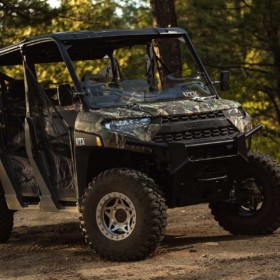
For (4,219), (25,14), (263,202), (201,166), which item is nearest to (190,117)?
(201,166)

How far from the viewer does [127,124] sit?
24.3 ft

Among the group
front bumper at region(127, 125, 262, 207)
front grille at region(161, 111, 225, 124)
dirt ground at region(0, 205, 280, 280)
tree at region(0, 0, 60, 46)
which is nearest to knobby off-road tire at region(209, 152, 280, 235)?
dirt ground at region(0, 205, 280, 280)

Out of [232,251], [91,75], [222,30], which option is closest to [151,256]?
[232,251]

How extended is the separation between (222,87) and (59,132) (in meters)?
1.81

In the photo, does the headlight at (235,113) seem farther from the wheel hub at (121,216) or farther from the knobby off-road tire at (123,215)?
the wheel hub at (121,216)

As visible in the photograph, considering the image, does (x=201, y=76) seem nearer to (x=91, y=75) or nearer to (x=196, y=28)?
(x=91, y=75)

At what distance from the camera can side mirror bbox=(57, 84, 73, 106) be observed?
304 inches

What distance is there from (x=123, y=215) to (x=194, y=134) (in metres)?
1.02

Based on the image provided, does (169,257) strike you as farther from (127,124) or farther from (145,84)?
(145,84)

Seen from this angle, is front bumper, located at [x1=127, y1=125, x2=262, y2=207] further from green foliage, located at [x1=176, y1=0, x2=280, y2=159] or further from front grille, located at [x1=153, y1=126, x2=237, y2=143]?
green foliage, located at [x1=176, y1=0, x2=280, y2=159]

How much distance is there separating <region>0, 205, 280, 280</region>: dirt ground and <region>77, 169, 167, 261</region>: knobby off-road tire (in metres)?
0.15

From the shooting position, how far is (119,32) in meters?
8.47

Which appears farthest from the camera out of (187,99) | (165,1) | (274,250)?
(165,1)

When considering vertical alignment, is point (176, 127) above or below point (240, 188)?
above
